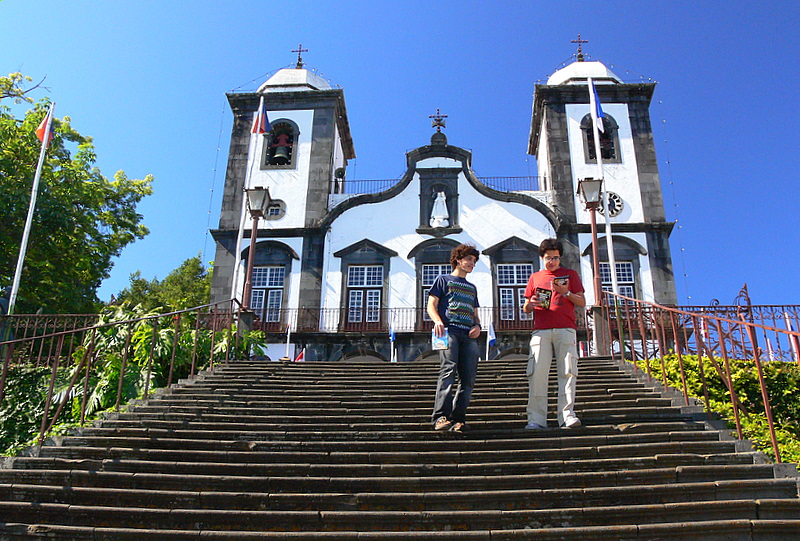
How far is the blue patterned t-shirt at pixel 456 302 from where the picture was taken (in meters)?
5.82

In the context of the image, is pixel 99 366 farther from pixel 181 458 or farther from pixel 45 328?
pixel 181 458

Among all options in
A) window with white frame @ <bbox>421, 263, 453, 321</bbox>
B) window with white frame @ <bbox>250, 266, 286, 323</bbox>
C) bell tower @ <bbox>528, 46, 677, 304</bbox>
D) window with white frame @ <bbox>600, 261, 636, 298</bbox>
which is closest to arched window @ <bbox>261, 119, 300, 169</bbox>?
window with white frame @ <bbox>250, 266, 286, 323</bbox>

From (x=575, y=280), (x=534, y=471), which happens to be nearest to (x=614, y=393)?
(x=575, y=280)

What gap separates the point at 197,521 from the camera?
4.62 m

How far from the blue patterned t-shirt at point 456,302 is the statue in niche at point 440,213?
11.9m

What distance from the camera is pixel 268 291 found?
17.7 meters

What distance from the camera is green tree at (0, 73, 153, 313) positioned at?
1596 cm

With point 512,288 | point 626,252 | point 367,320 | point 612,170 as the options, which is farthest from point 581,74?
point 367,320

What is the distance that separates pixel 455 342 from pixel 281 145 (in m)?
15.6

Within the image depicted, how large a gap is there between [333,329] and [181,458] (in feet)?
36.6

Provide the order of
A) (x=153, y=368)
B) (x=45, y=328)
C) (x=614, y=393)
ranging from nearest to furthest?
(x=614, y=393) → (x=153, y=368) → (x=45, y=328)

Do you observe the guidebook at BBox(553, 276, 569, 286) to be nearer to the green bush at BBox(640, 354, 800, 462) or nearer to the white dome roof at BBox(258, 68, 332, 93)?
the green bush at BBox(640, 354, 800, 462)

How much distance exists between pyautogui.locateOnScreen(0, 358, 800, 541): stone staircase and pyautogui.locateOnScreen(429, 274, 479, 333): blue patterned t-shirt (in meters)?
1.03

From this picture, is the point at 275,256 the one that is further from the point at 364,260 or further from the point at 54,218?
the point at 54,218
